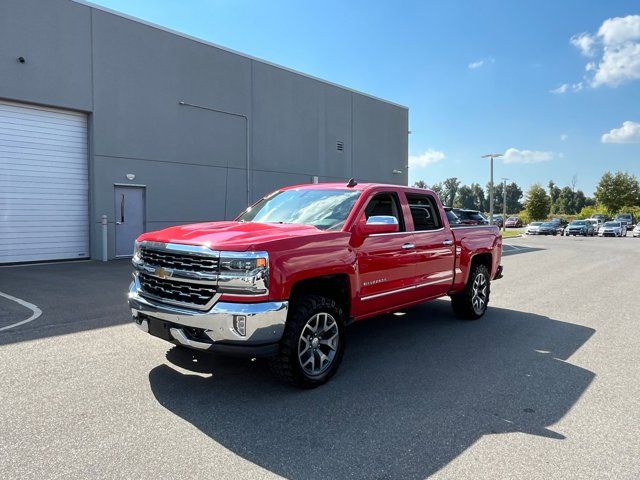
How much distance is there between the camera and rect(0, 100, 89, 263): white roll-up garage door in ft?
44.7

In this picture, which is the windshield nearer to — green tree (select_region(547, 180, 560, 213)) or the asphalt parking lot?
the asphalt parking lot

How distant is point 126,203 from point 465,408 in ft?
47.2

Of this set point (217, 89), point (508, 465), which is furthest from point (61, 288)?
point (217, 89)

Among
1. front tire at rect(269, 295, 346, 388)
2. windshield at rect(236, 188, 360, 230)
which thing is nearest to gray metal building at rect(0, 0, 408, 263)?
windshield at rect(236, 188, 360, 230)

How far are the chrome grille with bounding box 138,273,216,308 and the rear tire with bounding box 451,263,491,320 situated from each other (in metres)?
4.31

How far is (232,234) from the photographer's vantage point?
14.3 feet

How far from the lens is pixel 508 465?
313 centimetres

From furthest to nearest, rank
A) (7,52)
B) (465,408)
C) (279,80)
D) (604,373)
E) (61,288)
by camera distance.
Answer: (279,80)
(7,52)
(61,288)
(604,373)
(465,408)

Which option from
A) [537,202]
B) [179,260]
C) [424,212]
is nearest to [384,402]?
[179,260]

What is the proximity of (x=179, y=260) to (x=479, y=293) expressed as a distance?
4.95m

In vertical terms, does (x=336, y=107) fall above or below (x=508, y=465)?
above

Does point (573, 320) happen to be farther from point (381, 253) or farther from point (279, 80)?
point (279, 80)

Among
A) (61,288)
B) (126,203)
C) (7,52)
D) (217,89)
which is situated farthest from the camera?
(217,89)

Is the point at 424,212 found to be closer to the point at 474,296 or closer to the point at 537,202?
the point at 474,296
